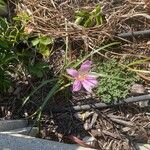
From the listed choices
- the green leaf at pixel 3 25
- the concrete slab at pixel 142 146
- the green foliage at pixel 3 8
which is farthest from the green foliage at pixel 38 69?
the concrete slab at pixel 142 146

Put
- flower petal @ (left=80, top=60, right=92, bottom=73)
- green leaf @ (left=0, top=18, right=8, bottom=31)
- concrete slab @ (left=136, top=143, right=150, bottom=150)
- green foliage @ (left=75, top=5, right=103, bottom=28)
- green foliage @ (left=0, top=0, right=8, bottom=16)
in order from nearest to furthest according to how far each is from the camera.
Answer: flower petal @ (left=80, top=60, right=92, bottom=73) < concrete slab @ (left=136, top=143, right=150, bottom=150) < green leaf @ (left=0, top=18, right=8, bottom=31) < green foliage @ (left=75, top=5, right=103, bottom=28) < green foliage @ (left=0, top=0, right=8, bottom=16)

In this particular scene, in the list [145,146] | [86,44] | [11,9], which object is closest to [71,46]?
[86,44]

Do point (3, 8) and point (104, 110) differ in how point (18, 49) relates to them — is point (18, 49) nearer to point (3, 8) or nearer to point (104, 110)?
point (3, 8)

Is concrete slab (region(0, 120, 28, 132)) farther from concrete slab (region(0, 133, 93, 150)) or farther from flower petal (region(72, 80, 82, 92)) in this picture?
flower petal (region(72, 80, 82, 92))

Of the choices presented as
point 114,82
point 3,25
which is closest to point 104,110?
point 114,82

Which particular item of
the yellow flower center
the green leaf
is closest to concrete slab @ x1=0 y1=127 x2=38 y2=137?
the yellow flower center

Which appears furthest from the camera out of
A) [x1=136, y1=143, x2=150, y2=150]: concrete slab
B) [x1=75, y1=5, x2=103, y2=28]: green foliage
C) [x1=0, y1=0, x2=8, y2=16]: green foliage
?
[x1=0, y1=0, x2=8, y2=16]: green foliage
